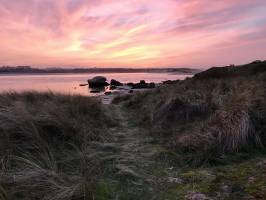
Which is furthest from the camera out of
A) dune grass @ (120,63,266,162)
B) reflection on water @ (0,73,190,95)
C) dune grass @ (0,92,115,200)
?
reflection on water @ (0,73,190,95)

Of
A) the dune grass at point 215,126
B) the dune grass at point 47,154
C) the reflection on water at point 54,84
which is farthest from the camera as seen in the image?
the reflection on water at point 54,84

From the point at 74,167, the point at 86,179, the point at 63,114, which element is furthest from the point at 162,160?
the point at 63,114

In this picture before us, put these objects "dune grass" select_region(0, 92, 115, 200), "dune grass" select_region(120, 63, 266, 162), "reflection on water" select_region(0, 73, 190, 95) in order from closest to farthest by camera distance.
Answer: "dune grass" select_region(0, 92, 115, 200) → "dune grass" select_region(120, 63, 266, 162) → "reflection on water" select_region(0, 73, 190, 95)

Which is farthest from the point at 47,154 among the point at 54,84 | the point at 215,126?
the point at 54,84

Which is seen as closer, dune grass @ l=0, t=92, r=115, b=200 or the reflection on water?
dune grass @ l=0, t=92, r=115, b=200

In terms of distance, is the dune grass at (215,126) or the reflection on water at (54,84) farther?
the reflection on water at (54,84)

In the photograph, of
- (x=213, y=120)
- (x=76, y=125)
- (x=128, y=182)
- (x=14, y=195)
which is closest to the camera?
(x=14, y=195)

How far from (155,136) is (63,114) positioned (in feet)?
6.70

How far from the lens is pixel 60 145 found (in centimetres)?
570

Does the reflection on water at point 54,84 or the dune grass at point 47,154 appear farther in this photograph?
the reflection on water at point 54,84

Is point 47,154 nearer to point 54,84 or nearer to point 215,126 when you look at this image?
point 215,126

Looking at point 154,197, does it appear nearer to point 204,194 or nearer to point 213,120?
point 204,194

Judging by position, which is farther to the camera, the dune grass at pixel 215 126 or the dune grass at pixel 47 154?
the dune grass at pixel 215 126

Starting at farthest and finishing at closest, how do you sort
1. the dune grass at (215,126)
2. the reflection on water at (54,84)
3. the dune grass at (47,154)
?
the reflection on water at (54,84), the dune grass at (215,126), the dune grass at (47,154)
